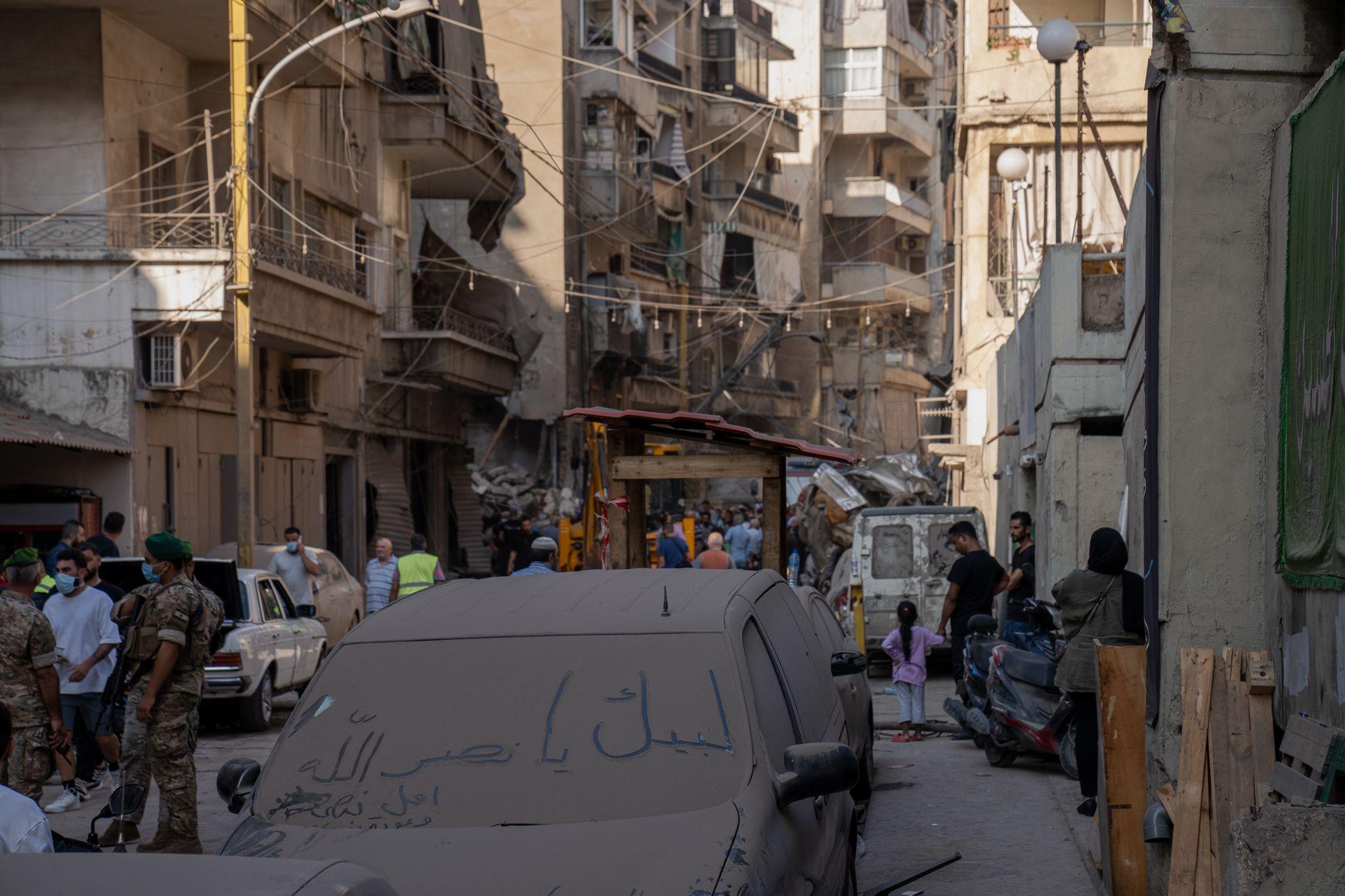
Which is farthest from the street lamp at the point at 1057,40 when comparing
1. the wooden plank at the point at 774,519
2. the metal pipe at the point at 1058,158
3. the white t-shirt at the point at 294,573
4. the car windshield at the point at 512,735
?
the car windshield at the point at 512,735

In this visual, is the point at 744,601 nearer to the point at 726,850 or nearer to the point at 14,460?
the point at 726,850

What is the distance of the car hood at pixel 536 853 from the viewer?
13.7 ft

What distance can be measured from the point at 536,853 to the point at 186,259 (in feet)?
52.9

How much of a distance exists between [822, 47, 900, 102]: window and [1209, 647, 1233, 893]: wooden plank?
53.0 meters

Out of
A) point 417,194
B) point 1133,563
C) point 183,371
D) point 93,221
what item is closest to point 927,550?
point 1133,563

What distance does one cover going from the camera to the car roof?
17.3 feet

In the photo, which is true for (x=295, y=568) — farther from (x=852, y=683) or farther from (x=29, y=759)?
(x=852, y=683)

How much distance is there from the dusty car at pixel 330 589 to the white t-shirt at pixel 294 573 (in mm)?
168

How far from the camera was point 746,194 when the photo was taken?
52.9m

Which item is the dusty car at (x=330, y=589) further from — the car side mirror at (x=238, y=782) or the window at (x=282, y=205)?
the car side mirror at (x=238, y=782)

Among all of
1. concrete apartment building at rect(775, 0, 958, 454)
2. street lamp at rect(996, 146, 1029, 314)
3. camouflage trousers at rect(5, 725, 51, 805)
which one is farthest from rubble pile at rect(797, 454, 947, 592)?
concrete apartment building at rect(775, 0, 958, 454)

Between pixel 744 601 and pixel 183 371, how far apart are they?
16015mm

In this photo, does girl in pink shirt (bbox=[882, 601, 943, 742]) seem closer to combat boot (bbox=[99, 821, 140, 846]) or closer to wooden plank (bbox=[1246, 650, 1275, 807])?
combat boot (bbox=[99, 821, 140, 846])

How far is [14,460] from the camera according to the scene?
61.8ft
